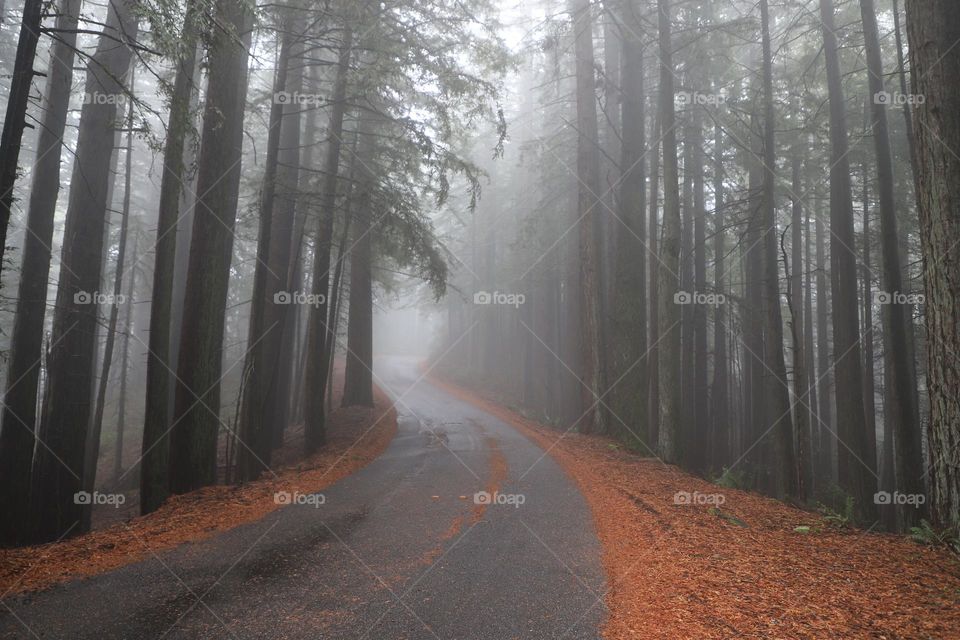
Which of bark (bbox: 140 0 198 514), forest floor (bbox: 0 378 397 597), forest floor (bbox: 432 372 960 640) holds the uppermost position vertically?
bark (bbox: 140 0 198 514)

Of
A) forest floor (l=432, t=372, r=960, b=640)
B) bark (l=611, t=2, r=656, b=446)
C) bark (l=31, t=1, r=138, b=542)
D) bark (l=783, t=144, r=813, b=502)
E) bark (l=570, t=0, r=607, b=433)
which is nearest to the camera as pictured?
forest floor (l=432, t=372, r=960, b=640)

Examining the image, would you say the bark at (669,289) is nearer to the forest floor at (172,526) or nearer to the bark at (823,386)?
the forest floor at (172,526)

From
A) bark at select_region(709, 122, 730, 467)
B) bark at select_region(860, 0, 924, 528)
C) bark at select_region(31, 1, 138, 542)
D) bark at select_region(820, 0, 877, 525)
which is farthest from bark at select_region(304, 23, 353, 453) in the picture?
bark at select_region(709, 122, 730, 467)

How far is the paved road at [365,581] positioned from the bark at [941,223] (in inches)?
146

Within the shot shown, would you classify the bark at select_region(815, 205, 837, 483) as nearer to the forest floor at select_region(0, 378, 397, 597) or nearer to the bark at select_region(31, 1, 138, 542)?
the forest floor at select_region(0, 378, 397, 597)

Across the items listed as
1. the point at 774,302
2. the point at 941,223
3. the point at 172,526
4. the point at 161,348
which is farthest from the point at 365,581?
the point at 774,302

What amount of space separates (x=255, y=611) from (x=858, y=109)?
64.8 feet

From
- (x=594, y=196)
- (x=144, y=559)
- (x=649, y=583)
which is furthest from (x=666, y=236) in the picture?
(x=144, y=559)

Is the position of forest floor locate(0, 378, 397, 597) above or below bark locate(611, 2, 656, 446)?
below

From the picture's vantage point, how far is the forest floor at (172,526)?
16.1ft

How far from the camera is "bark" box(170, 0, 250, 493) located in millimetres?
8594

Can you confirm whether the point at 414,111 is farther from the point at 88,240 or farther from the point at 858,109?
the point at 858,109

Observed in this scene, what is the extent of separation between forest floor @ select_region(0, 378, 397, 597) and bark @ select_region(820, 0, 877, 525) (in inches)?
451

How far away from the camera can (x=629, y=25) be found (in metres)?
12.9
